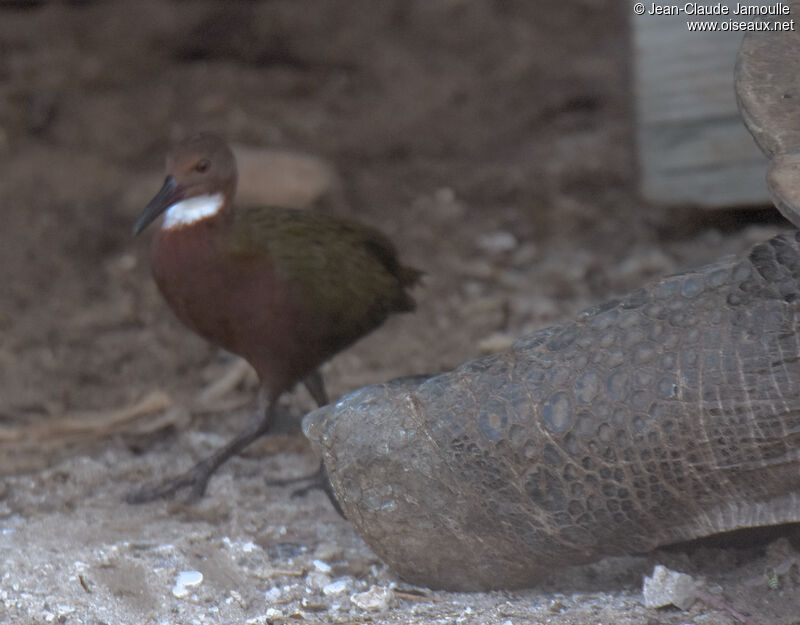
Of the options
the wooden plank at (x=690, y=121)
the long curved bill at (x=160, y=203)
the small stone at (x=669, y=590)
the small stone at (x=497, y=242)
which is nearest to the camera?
the small stone at (x=669, y=590)

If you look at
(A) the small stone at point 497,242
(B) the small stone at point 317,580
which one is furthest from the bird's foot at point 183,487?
(A) the small stone at point 497,242

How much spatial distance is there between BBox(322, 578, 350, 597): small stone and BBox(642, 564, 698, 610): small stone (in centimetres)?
75

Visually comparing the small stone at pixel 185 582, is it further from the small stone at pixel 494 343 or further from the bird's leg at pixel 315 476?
the small stone at pixel 494 343

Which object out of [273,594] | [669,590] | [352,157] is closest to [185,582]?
[273,594]

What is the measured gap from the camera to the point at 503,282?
5.21 metres

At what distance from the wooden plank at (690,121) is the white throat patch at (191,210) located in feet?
6.91

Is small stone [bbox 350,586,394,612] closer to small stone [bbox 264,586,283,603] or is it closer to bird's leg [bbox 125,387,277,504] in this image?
small stone [bbox 264,586,283,603]

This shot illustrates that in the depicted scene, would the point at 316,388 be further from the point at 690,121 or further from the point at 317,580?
the point at 690,121

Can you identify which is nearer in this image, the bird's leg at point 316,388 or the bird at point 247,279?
the bird at point 247,279

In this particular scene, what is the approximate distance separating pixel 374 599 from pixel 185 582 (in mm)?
490

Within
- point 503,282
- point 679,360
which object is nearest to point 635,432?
A: point 679,360

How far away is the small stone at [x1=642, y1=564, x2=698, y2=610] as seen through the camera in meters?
2.61

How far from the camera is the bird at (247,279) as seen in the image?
3.51 m

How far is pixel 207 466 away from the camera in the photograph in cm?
365
